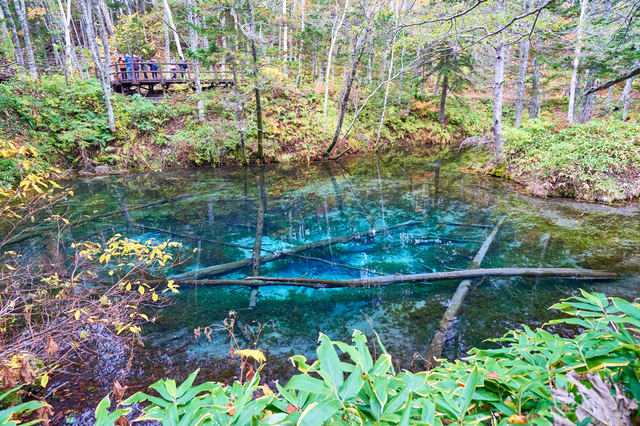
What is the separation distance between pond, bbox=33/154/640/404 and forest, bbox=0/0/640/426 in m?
0.05

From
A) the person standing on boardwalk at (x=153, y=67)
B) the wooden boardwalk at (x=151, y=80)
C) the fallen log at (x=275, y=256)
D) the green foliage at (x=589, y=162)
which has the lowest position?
the fallen log at (x=275, y=256)

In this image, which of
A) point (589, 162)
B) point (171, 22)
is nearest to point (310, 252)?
point (589, 162)

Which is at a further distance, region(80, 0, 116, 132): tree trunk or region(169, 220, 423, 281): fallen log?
region(80, 0, 116, 132): tree trunk

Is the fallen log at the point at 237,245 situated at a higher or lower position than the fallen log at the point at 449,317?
higher

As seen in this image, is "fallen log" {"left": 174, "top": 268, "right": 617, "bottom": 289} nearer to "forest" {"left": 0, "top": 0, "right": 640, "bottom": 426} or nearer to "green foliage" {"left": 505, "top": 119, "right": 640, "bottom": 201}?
"forest" {"left": 0, "top": 0, "right": 640, "bottom": 426}

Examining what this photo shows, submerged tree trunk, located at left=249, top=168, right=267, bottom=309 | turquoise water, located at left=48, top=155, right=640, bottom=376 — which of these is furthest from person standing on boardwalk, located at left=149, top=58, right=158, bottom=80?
submerged tree trunk, located at left=249, top=168, right=267, bottom=309

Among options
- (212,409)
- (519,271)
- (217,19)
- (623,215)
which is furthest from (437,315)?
(217,19)

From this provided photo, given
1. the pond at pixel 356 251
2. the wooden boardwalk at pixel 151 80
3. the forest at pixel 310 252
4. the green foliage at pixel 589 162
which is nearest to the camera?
the forest at pixel 310 252

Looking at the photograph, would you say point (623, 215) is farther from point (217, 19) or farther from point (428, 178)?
point (217, 19)

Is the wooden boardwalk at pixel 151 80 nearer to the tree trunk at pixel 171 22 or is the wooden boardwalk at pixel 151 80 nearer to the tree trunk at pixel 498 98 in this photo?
the tree trunk at pixel 171 22

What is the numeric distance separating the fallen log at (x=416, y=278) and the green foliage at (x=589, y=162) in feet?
16.9

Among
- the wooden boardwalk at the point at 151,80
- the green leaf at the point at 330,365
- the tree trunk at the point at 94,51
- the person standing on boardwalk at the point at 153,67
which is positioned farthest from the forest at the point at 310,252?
the person standing on boardwalk at the point at 153,67

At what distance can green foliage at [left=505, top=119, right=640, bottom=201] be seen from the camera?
848 centimetres

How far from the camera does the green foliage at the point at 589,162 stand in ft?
27.8
